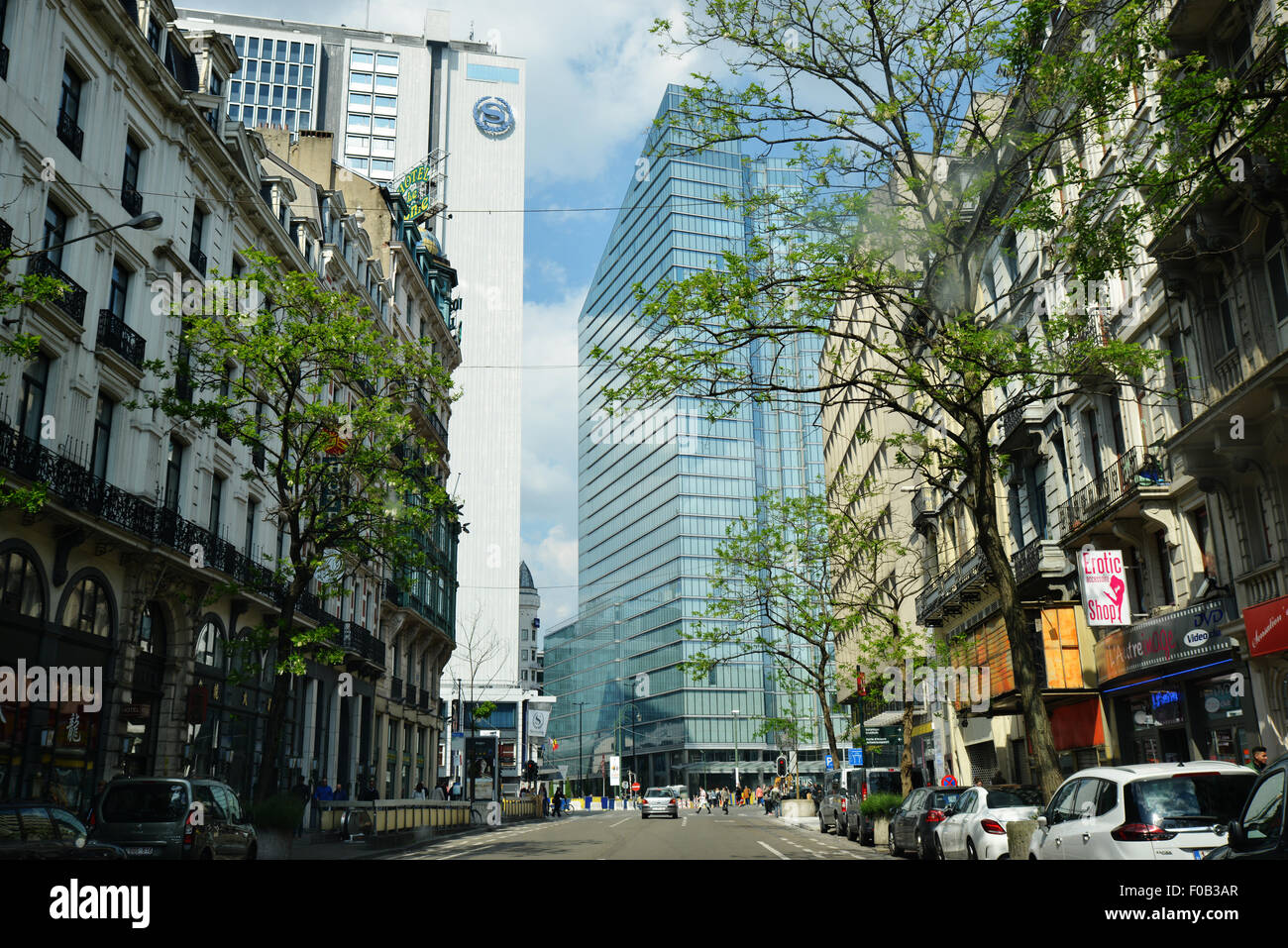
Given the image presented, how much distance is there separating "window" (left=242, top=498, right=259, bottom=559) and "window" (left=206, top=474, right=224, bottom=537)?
84.8 inches

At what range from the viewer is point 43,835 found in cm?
1169

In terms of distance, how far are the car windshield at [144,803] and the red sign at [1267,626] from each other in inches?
700

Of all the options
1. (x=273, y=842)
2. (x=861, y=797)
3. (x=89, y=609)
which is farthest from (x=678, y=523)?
(x=273, y=842)

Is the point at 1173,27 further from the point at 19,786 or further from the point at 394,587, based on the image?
the point at 394,587

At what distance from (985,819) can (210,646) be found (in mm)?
22450

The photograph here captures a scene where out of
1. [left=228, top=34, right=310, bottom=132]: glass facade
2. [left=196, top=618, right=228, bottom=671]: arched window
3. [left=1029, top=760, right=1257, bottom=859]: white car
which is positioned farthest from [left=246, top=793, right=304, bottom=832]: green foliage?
[left=228, top=34, right=310, bottom=132]: glass facade

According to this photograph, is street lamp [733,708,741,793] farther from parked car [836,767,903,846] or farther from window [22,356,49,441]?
window [22,356,49,441]

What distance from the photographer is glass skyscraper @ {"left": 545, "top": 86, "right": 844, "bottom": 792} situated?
126688 mm

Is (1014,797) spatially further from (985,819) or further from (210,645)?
(210,645)

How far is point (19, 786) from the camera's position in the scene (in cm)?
2061

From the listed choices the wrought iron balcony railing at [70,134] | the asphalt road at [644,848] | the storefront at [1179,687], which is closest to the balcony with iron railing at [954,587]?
the storefront at [1179,687]


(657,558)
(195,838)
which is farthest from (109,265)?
(657,558)
